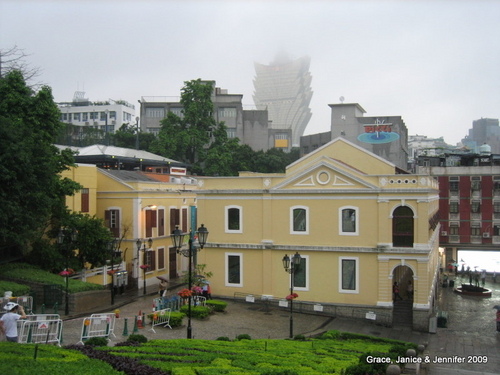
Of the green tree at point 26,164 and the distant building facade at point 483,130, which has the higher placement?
the distant building facade at point 483,130

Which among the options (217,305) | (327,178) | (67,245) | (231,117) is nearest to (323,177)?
(327,178)

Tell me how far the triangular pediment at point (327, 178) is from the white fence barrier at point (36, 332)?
1773cm

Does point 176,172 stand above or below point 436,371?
above

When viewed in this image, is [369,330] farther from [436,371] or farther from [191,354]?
[191,354]

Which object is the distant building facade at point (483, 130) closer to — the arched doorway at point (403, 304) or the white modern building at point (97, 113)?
the white modern building at point (97, 113)

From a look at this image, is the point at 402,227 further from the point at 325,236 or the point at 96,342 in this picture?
the point at 96,342

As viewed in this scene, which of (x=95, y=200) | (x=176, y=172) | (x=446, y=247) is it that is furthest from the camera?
(x=446, y=247)

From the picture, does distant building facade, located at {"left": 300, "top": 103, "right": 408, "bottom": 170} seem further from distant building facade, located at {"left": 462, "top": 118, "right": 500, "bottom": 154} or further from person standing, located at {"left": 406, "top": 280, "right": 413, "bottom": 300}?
distant building facade, located at {"left": 462, "top": 118, "right": 500, "bottom": 154}

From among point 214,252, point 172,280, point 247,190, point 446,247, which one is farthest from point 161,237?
point 446,247

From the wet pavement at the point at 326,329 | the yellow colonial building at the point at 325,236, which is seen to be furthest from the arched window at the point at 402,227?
the wet pavement at the point at 326,329

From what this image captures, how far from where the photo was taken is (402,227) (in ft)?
97.9

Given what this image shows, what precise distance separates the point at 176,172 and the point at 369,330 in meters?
28.4

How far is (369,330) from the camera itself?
2822 centimetres

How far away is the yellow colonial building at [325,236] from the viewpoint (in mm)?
29594
